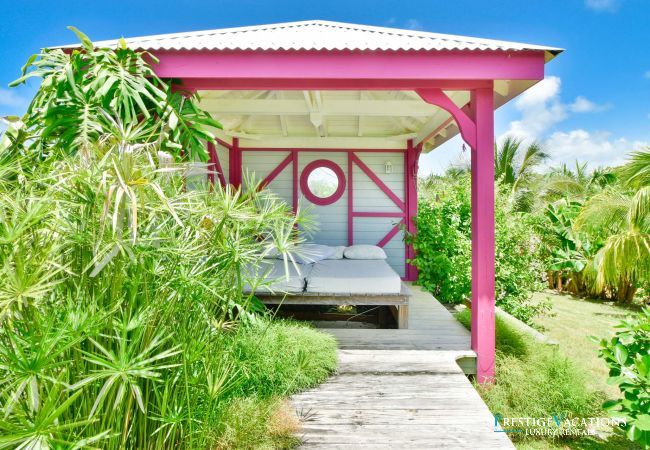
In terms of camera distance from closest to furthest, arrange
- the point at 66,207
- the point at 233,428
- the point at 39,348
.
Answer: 1. the point at 39,348
2. the point at 66,207
3. the point at 233,428

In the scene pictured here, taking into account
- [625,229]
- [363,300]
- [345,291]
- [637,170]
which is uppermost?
[637,170]

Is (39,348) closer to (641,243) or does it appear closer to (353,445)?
(353,445)

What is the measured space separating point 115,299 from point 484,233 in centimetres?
307

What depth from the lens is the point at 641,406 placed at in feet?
8.12

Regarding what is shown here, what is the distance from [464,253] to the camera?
5.79 meters

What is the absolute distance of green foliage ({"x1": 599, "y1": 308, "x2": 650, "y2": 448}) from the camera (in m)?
2.42

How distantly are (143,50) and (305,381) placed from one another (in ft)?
10.7

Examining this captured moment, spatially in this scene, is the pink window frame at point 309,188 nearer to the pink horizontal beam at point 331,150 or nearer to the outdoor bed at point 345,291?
the pink horizontal beam at point 331,150

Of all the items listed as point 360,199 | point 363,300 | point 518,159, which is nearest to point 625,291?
point 360,199

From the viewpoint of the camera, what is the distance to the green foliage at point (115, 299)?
1.43 m

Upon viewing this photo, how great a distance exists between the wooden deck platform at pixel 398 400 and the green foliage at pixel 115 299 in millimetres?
498

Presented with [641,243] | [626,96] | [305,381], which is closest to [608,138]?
[626,96]

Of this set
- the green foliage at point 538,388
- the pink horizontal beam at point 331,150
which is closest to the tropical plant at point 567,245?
the pink horizontal beam at point 331,150

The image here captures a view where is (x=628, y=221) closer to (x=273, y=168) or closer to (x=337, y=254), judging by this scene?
(x=337, y=254)
